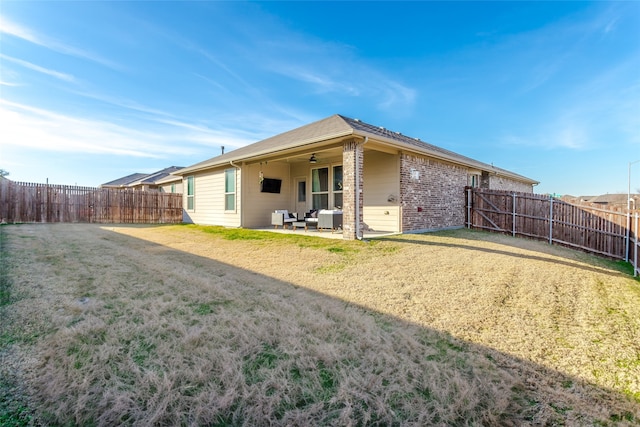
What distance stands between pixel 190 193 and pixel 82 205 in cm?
601

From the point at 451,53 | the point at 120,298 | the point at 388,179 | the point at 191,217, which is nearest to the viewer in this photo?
the point at 120,298

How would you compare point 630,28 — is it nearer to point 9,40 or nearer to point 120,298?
point 120,298

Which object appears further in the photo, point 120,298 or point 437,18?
point 437,18

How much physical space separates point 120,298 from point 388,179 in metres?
8.31

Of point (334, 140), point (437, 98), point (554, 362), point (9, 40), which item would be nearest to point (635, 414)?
point (554, 362)

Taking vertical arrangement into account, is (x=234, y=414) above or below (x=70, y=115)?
below

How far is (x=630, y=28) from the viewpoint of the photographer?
336 inches

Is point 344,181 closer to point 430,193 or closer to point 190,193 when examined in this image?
point 430,193

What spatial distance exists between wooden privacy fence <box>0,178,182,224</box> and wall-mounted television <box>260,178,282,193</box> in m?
8.57

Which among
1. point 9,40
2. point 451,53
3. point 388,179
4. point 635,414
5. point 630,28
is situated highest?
point 451,53

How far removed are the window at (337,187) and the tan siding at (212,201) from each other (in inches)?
157

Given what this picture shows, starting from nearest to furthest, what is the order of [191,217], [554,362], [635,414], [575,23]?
[635,414] < [554,362] < [575,23] < [191,217]

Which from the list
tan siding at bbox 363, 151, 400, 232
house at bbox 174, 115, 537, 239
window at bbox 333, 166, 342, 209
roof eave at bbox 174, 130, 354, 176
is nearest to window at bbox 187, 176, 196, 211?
house at bbox 174, 115, 537, 239

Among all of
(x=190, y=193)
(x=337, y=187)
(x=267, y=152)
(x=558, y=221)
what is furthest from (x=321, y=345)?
(x=190, y=193)
